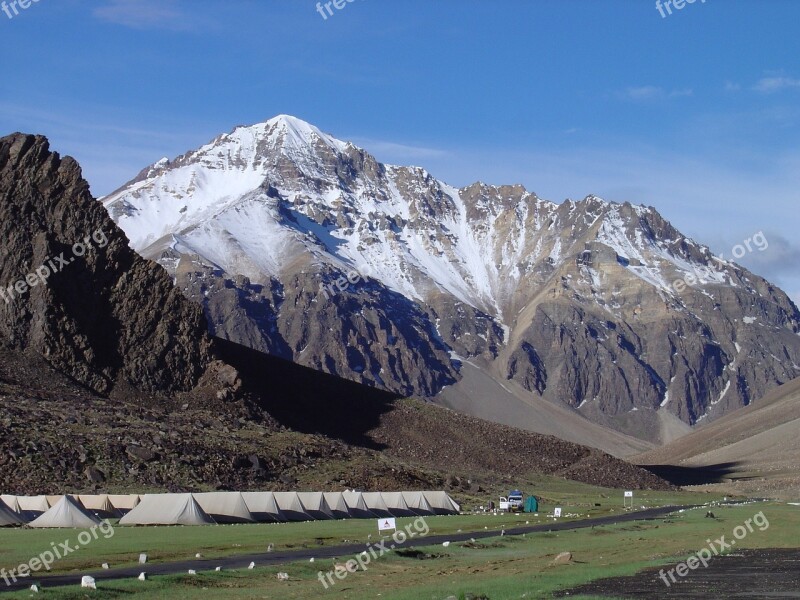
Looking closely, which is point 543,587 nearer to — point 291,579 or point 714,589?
point 714,589

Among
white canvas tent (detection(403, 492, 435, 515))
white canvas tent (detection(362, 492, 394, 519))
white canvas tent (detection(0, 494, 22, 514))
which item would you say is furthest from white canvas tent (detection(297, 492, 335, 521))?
white canvas tent (detection(0, 494, 22, 514))

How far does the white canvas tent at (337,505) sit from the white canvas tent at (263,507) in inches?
223

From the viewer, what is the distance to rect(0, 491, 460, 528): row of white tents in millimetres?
67125

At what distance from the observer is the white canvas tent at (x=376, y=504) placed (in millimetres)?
88625

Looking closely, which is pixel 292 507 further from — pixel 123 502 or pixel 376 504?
pixel 123 502

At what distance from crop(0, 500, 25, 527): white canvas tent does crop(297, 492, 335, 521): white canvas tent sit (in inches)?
842

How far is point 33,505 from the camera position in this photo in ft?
239

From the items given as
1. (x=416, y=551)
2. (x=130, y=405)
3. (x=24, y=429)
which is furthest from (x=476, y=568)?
(x=130, y=405)

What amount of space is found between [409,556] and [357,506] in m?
33.8

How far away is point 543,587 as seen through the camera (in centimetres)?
4162

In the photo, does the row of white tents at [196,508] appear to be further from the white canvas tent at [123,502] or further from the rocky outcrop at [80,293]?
the rocky outcrop at [80,293]

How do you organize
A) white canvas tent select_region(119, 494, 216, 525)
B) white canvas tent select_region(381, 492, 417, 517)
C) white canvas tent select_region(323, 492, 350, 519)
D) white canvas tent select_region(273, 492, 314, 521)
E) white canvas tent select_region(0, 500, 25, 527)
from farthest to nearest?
1. white canvas tent select_region(381, 492, 417, 517)
2. white canvas tent select_region(323, 492, 350, 519)
3. white canvas tent select_region(273, 492, 314, 521)
4. white canvas tent select_region(119, 494, 216, 525)
5. white canvas tent select_region(0, 500, 25, 527)

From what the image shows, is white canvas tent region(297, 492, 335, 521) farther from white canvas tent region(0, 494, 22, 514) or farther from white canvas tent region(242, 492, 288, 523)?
white canvas tent region(0, 494, 22, 514)

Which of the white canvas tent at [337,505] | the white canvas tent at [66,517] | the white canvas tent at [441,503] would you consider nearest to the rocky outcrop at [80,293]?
the white canvas tent at [441,503]
